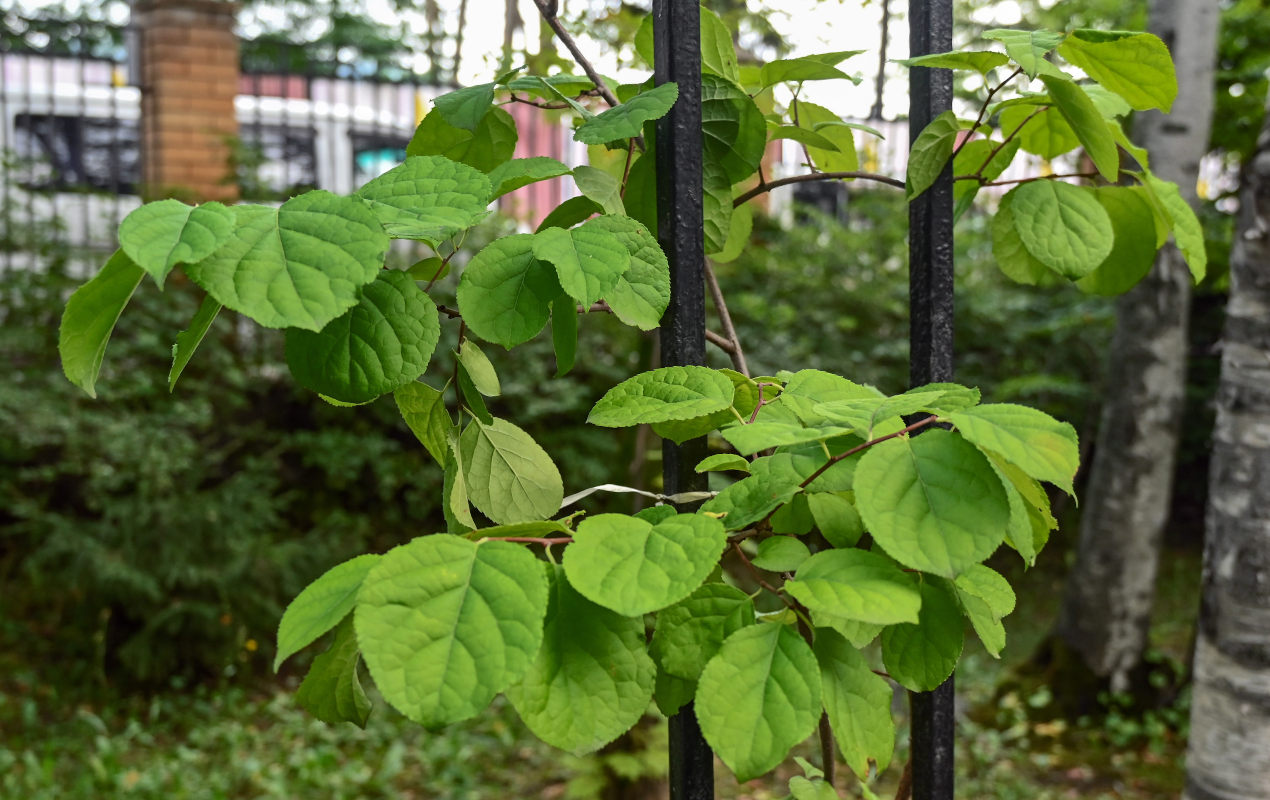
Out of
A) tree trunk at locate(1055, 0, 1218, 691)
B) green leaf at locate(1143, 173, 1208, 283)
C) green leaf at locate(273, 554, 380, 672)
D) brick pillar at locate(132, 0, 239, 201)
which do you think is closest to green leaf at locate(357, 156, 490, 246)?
green leaf at locate(273, 554, 380, 672)

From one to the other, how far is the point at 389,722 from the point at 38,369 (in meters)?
2.68

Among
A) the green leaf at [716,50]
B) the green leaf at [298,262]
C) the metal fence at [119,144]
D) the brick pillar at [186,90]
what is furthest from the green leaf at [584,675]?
the brick pillar at [186,90]

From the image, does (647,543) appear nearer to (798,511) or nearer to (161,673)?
(798,511)

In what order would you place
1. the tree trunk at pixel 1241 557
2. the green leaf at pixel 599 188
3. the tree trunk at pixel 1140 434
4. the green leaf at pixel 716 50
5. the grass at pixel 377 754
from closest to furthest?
the green leaf at pixel 599 188 < the green leaf at pixel 716 50 < the tree trunk at pixel 1241 557 < the grass at pixel 377 754 < the tree trunk at pixel 1140 434

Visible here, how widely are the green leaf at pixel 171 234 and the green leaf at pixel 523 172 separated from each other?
23 centimetres

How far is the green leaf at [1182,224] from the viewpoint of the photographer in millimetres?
945

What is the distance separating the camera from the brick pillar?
6.43 meters

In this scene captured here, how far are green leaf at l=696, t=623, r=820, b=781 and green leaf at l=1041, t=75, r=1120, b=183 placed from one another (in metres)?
0.48

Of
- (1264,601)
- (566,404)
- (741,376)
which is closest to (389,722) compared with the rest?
(566,404)

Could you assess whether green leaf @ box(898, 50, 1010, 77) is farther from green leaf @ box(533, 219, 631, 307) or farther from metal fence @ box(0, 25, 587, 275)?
metal fence @ box(0, 25, 587, 275)

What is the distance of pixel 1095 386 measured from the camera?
20.7 ft

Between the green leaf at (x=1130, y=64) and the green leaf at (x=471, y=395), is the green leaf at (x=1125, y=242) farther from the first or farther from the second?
the green leaf at (x=471, y=395)

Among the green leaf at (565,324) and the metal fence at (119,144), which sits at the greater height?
the metal fence at (119,144)

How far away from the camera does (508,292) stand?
2.33 ft
